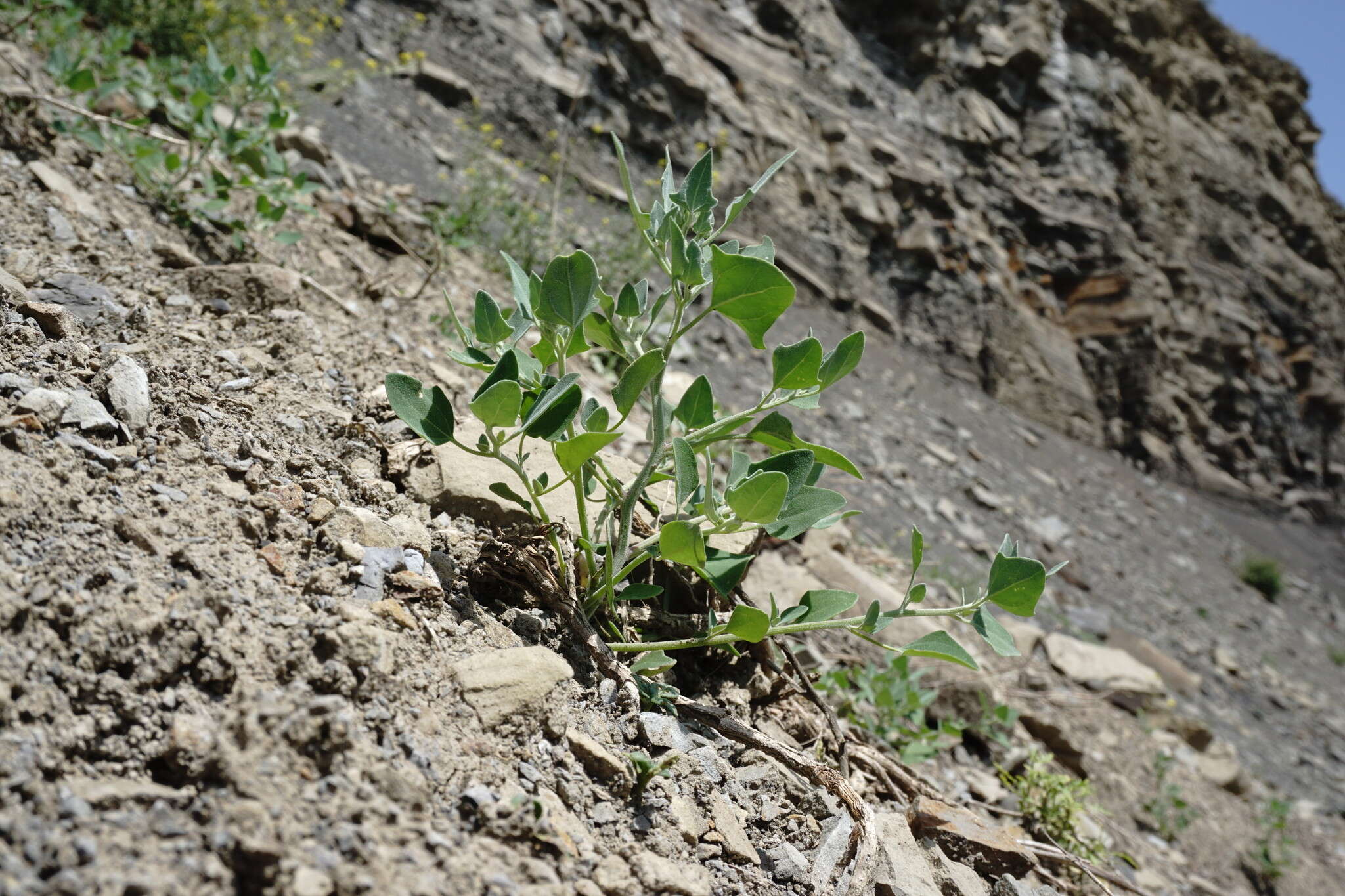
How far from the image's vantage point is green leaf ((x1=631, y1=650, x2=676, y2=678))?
136cm

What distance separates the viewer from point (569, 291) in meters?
1.25

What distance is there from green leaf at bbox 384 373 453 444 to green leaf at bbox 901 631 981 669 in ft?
2.71

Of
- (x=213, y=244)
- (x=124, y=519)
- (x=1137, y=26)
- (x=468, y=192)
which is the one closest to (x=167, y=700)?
(x=124, y=519)

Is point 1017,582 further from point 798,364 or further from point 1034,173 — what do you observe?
point 1034,173

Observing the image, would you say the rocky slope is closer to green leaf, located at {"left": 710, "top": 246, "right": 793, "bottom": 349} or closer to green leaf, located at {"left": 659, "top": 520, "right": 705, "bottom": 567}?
green leaf, located at {"left": 710, "top": 246, "right": 793, "bottom": 349}

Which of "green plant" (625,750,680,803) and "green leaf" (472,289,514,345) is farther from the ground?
"green leaf" (472,289,514,345)

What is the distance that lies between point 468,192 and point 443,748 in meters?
4.00

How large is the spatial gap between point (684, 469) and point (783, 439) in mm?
270

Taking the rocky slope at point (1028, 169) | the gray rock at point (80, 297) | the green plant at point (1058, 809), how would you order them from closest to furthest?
the gray rock at point (80, 297) < the green plant at point (1058, 809) < the rocky slope at point (1028, 169)

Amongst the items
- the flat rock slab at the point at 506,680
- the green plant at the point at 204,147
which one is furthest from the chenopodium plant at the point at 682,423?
the green plant at the point at 204,147

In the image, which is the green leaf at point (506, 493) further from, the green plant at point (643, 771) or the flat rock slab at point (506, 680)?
the green plant at point (643, 771)

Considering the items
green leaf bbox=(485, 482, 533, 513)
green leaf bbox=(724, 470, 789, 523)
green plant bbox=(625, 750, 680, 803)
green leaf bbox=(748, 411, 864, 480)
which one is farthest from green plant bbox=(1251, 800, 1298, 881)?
green leaf bbox=(485, 482, 533, 513)

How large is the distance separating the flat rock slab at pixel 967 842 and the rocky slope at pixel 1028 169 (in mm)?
6131

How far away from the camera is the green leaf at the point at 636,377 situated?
1177mm
